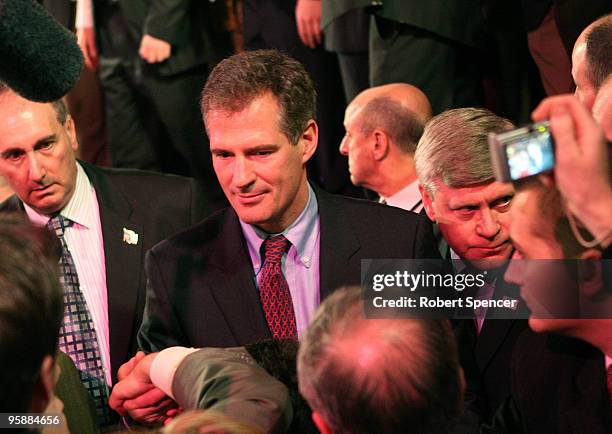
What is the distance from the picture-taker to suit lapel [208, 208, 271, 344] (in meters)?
2.68

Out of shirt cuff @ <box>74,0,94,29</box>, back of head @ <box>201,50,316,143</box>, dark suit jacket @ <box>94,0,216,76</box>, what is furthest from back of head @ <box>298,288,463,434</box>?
shirt cuff @ <box>74,0,94,29</box>

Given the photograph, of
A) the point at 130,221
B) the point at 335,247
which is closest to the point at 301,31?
the point at 130,221

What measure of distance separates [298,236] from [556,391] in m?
0.99

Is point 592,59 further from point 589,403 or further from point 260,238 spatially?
point 589,403

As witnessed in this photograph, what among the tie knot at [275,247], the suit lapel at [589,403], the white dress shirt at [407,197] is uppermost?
the tie knot at [275,247]

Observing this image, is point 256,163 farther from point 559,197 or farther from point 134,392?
point 559,197

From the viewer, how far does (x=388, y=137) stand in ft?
13.3

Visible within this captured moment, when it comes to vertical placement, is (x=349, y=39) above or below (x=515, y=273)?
above

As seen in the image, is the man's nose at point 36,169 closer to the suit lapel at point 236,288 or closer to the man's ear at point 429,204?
the suit lapel at point 236,288

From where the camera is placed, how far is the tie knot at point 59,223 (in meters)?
3.23

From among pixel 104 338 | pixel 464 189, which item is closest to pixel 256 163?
pixel 464 189

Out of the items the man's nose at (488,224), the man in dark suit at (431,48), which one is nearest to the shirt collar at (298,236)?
the man's nose at (488,224)

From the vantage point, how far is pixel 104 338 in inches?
122

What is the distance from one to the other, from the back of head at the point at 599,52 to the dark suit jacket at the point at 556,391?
1.13 m
